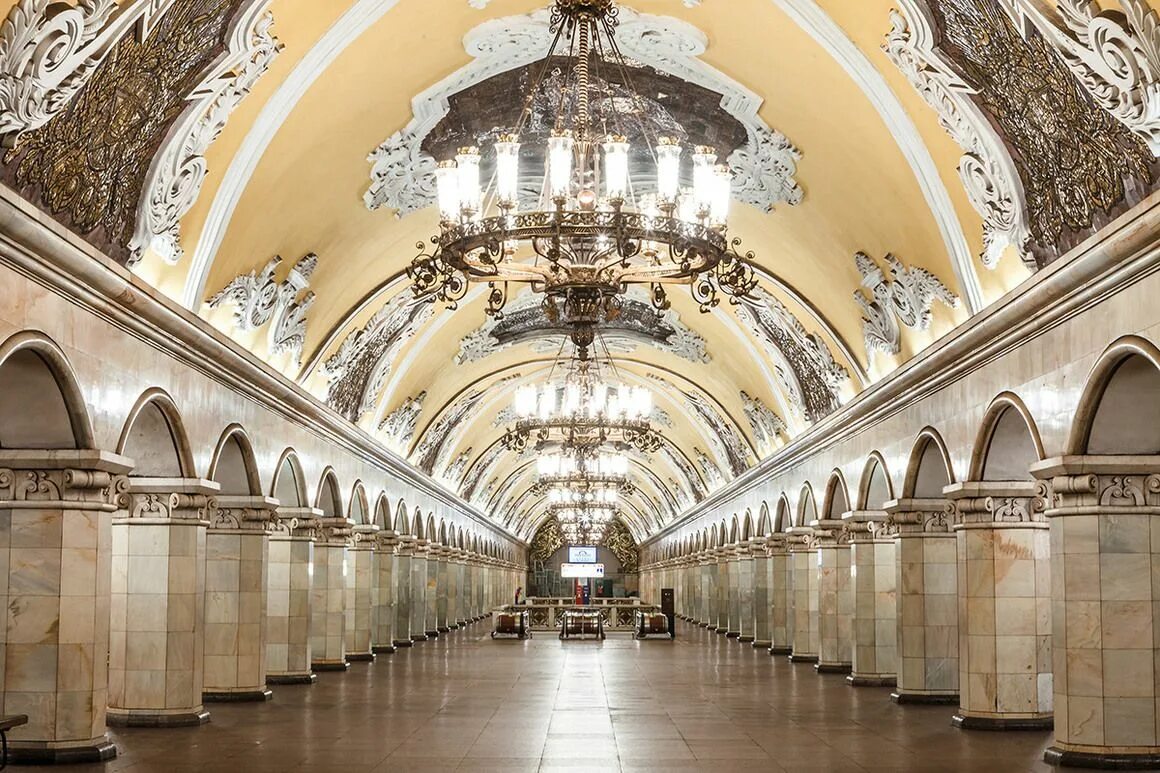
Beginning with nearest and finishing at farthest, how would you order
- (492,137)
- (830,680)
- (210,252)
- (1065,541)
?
(1065,541) → (210,252) → (492,137) → (830,680)

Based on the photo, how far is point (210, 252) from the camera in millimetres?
13484

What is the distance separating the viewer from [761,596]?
29406 mm

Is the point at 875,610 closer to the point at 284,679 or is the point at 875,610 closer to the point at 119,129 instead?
the point at 284,679

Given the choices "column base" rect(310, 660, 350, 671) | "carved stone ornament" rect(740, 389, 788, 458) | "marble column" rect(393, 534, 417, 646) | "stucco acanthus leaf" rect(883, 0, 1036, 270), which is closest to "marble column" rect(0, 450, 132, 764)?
"stucco acanthus leaf" rect(883, 0, 1036, 270)

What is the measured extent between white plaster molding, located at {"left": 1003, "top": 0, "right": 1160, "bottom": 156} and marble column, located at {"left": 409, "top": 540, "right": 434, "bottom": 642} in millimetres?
23667

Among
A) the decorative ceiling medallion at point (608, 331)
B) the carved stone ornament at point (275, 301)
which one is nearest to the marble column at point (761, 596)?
the decorative ceiling medallion at point (608, 331)

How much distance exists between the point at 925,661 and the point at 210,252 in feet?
31.5

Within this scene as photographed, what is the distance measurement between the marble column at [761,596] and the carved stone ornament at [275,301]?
46.2 ft

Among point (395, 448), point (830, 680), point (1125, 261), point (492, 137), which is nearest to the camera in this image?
point (1125, 261)

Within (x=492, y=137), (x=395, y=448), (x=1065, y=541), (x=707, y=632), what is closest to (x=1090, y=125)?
(x=1065, y=541)

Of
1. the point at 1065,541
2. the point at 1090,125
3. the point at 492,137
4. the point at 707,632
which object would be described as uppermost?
the point at 492,137

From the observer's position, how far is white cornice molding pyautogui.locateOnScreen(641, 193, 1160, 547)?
31.2 feet

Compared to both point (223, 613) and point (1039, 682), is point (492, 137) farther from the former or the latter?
point (1039, 682)

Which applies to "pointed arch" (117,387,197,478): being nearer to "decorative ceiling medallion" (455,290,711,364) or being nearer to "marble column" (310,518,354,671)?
"marble column" (310,518,354,671)
